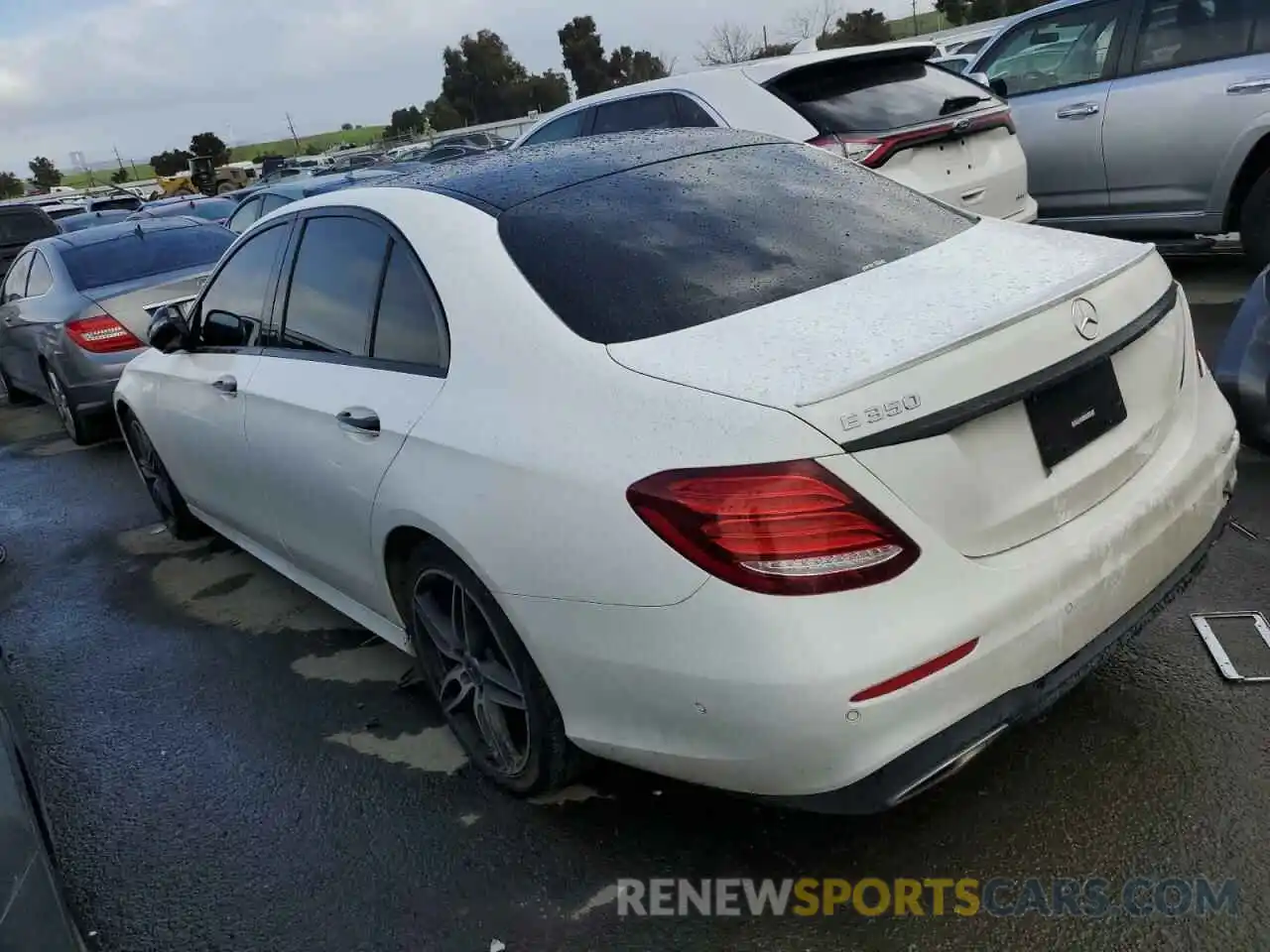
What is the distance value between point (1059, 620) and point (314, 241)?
264 centimetres

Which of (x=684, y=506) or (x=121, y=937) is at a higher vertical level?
(x=684, y=506)

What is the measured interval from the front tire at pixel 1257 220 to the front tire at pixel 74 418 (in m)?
7.63

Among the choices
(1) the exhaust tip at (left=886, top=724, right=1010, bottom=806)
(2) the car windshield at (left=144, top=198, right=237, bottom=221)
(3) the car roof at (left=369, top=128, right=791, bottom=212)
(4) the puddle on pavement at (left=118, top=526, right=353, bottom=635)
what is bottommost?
(4) the puddle on pavement at (left=118, top=526, right=353, bottom=635)

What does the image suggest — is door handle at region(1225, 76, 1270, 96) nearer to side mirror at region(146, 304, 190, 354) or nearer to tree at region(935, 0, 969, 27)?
side mirror at region(146, 304, 190, 354)

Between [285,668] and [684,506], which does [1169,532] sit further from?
[285,668]

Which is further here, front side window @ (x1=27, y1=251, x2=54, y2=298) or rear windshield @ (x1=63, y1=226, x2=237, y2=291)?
front side window @ (x1=27, y1=251, x2=54, y2=298)

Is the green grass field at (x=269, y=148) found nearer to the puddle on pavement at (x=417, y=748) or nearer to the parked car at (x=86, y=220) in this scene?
the parked car at (x=86, y=220)

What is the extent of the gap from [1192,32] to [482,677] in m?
6.24

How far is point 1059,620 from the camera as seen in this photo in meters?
2.29

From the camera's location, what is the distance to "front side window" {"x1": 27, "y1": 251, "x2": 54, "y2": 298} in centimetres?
805

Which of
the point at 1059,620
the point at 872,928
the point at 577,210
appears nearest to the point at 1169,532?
the point at 1059,620

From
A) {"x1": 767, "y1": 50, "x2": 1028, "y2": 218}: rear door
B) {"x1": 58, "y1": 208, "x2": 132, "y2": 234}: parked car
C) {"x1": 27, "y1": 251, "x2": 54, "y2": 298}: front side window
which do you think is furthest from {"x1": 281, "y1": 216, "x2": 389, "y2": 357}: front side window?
{"x1": 58, "y1": 208, "x2": 132, "y2": 234}: parked car

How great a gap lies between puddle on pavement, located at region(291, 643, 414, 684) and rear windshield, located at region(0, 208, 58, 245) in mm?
14807

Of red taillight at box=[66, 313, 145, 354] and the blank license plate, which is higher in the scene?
the blank license plate
